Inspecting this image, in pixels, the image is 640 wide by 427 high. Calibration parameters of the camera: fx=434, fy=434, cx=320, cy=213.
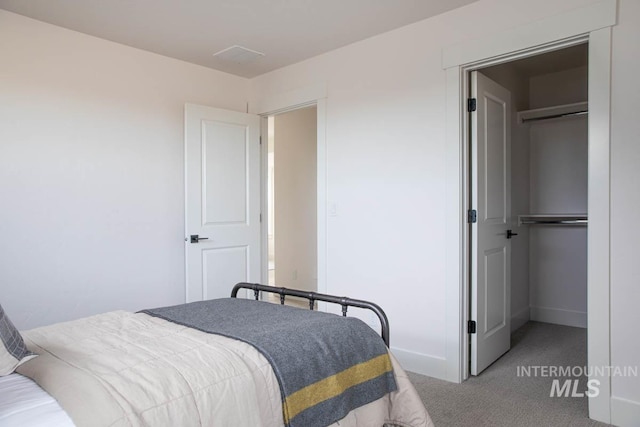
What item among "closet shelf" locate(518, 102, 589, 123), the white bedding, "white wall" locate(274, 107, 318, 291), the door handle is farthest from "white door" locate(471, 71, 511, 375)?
the white bedding

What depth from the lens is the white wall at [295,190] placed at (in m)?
5.27

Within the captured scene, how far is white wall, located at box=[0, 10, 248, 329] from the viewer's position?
292cm

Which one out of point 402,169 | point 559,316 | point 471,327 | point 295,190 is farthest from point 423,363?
point 295,190

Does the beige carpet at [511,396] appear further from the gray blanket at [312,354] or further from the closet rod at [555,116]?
the closet rod at [555,116]

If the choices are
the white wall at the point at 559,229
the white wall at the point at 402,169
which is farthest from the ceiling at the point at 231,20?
Answer: the white wall at the point at 559,229

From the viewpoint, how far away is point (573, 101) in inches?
168

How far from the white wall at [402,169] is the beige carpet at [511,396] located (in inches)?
9.6

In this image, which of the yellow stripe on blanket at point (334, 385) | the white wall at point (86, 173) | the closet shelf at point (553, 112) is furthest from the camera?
the closet shelf at point (553, 112)

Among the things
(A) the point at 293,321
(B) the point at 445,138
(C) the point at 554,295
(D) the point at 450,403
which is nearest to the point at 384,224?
(B) the point at 445,138

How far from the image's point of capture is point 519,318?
4.24 metres

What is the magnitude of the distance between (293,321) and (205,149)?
2.40 meters

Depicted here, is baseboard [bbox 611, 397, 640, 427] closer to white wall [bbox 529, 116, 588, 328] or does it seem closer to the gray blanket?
the gray blanket

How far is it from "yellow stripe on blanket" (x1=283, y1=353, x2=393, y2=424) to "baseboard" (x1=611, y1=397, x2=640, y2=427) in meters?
1.37

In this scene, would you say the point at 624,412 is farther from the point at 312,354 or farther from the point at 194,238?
the point at 194,238
